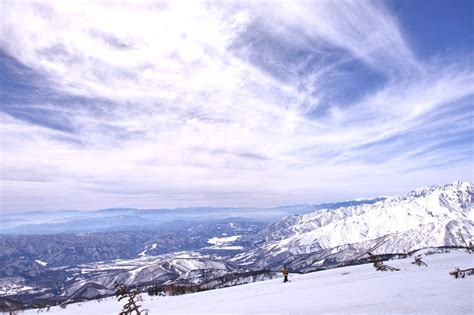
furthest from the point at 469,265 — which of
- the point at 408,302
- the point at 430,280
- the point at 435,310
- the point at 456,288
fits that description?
the point at 435,310

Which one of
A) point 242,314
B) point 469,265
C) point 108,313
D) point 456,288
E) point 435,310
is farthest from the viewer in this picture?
point 108,313

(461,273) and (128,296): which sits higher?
(128,296)

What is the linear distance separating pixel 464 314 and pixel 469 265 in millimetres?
11763

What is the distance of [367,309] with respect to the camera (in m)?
10.4

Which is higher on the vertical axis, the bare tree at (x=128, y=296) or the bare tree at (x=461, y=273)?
the bare tree at (x=128, y=296)

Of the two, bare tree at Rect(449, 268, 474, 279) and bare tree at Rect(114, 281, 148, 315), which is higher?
bare tree at Rect(114, 281, 148, 315)

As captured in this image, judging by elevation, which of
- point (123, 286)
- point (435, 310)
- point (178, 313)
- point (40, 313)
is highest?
point (123, 286)

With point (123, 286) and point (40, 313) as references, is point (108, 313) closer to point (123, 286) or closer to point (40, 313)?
point (40, 313)

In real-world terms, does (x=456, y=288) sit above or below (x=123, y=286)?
below

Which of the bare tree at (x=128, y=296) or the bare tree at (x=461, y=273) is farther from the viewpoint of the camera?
the bare tree at (x=461, y=273)

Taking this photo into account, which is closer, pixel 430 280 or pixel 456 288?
pixel 456 288

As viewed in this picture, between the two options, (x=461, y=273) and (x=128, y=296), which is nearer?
(x=128, y=296)

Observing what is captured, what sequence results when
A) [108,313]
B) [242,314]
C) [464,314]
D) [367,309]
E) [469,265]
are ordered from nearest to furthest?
[464,314] → [367,309] → [242,314] → [469,265] → [108,313]

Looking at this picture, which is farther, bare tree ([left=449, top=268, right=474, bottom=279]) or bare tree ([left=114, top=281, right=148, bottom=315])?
bare tree ([left=449, top=268, right=474, bottom=279])
